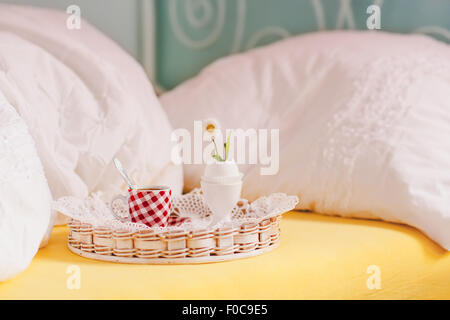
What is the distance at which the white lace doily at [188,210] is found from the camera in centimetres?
99

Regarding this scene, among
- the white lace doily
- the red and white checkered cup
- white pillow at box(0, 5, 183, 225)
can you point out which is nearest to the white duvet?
white pillow at box(0, 5, 183, 225)

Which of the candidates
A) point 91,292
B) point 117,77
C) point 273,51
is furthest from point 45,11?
point 91,292

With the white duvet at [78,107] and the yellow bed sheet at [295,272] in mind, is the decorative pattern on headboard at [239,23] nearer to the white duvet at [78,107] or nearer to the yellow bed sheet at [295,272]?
the white duvet at [78,107]

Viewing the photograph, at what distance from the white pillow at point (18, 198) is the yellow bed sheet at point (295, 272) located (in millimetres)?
44

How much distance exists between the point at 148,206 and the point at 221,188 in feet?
0.44

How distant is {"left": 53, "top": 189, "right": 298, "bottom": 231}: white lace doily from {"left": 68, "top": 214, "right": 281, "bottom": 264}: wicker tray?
12mm

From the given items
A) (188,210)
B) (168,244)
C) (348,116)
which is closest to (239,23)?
(348,116)

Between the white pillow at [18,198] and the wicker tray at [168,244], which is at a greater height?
the white pillow at [18,198]

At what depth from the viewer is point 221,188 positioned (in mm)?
1074

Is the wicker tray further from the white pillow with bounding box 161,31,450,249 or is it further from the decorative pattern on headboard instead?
the decorative pattern on headboard

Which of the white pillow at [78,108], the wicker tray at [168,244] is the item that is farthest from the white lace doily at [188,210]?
the white pillow at [78,108]

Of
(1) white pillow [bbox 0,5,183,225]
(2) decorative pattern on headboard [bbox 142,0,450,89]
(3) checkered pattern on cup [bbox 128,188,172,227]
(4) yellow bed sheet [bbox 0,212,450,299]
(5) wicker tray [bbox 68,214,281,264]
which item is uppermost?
(2) decorative pattern on headboard [bbox 142,0,450,89]

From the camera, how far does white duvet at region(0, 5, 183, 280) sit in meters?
1.22
